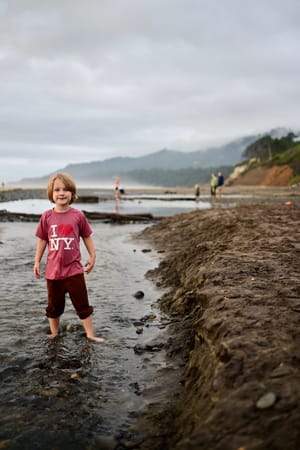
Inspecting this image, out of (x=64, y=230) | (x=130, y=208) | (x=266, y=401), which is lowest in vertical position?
(x=266, y=401)

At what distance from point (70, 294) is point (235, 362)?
2.79 m

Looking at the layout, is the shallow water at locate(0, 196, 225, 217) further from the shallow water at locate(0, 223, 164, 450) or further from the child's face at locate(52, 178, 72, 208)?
the child's face at locate(52, 178, 72, 208)

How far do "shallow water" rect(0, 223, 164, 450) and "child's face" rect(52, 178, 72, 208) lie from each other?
185 cm

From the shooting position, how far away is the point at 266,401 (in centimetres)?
273

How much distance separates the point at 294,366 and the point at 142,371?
2.00m

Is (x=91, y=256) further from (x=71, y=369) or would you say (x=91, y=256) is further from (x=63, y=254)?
(x=71, y=369)

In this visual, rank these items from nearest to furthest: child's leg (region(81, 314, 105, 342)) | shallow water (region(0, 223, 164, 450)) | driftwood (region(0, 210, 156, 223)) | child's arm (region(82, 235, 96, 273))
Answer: shallow water (region(0, 223, 164, 450)) < child's leg (region(81, 314, 105, 342)) < child's arm (region(82, 235, 96, 273)) < driftwood (region(0, 210, 156, 223))

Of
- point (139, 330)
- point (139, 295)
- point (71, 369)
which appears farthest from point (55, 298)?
point (139, 295)

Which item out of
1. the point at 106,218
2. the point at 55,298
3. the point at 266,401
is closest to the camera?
the point at 266,401

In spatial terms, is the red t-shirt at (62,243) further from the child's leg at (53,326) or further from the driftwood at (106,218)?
the driftwood at (106,218)

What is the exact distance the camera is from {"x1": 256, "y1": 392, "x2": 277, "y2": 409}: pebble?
2.70 meters

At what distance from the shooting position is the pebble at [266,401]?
2703 millimetres

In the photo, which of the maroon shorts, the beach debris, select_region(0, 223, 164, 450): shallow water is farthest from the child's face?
the beach debris

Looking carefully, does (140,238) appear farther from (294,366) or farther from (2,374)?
(294,366)
